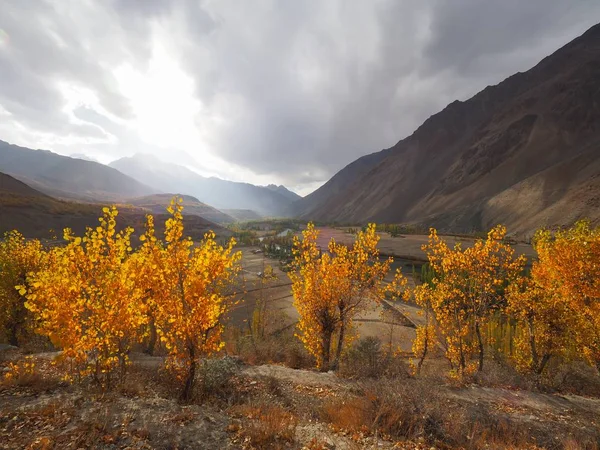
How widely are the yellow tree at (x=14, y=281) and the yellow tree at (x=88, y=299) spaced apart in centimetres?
1963

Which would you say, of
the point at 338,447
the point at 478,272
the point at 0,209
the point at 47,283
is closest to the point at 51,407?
the point at 47,283

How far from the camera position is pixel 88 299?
11609 millimetres

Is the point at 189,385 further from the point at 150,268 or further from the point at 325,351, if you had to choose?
the point at 325,351

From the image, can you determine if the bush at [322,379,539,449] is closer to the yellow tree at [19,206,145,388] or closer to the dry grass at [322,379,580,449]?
the dry grass at [322,379,580,449]

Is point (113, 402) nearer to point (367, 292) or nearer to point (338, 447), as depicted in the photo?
point (338, 447)

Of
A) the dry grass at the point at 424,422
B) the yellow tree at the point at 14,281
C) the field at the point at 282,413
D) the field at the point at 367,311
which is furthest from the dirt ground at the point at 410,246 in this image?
the yellow tree at the point at 14,281

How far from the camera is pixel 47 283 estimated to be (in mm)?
10898

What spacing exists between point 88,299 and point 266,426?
8693 millimetres

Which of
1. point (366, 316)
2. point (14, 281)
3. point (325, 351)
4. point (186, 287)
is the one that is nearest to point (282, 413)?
point (186, 287)

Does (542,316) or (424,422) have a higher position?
(542,316)

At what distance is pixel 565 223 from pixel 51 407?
138 meters

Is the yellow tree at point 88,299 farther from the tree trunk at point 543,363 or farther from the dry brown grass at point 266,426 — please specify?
the tree trunk at point 543,363

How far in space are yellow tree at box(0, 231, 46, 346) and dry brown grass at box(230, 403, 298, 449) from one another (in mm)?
25305

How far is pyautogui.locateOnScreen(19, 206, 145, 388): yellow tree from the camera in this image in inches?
417
